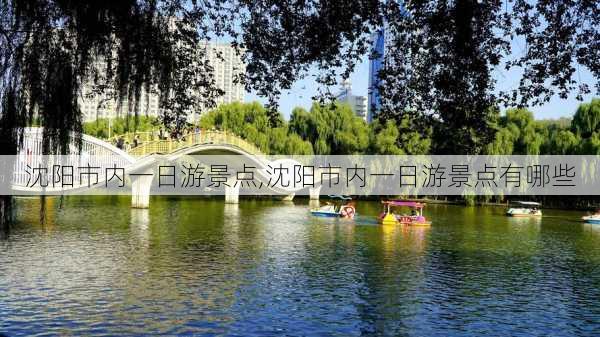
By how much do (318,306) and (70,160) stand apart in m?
10.7

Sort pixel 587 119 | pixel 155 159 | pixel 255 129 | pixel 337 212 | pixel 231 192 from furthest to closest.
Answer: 1. pixel 255 129
2. pixel 587 119
3. pixel 231 192
4. pixel 337 212
5. pixel 155 159

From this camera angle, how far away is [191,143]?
140ft

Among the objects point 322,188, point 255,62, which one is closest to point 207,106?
point 255,62

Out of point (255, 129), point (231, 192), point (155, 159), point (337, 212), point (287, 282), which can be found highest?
point (255, 129)

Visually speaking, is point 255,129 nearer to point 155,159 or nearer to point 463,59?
point 155,159

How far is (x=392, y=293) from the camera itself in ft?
54.9

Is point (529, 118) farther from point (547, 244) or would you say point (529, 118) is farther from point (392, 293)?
point (392, 293)

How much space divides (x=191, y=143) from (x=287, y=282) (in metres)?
26.4

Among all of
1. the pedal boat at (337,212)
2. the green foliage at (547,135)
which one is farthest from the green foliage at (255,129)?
the pedal boat at (337,212)

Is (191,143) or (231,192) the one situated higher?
(191,143)

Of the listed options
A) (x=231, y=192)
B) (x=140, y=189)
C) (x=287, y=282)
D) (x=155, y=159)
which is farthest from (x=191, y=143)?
(x=287, y=282)

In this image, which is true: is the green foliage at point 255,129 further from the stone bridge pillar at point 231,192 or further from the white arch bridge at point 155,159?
the stone bridge pillar at point 231,192

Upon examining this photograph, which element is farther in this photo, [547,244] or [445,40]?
[547,244]

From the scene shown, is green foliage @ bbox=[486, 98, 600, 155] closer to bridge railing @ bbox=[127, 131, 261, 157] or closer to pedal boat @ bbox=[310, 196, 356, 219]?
pedal boat @ bbox=[310, 196, 356, 219]
